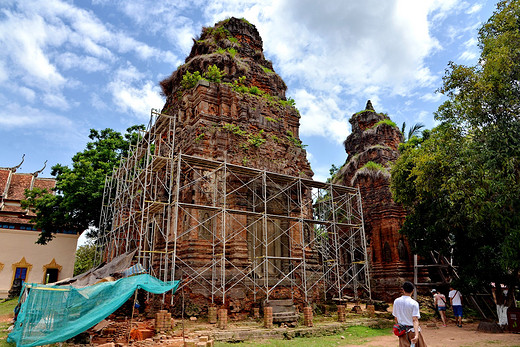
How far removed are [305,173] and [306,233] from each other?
8.48 feet

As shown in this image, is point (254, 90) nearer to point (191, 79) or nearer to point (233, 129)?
point (191, 79)

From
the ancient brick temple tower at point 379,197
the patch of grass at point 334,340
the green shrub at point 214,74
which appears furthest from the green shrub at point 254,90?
the patch of grass at point 334,340

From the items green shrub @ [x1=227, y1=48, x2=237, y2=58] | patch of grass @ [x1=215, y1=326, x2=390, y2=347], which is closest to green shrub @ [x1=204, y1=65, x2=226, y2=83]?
green shrub @ [x1=227, y1=48, x2=237, y2=58]

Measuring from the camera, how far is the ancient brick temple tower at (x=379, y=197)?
19047mm

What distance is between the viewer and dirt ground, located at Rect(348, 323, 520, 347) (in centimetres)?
894

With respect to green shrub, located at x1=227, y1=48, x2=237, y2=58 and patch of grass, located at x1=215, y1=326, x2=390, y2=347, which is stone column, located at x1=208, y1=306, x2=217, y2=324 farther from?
green shrub, located at x1=227, y1=48, x2=237, y2=58

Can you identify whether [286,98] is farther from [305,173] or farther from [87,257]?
[87,257]

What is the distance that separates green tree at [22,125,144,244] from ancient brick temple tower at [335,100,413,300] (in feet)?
45.0

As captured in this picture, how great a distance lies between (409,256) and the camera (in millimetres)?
19219

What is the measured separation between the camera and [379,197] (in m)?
20.6

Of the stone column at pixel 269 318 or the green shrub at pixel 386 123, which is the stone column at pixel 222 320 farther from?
the green shrub at pixel 386 123

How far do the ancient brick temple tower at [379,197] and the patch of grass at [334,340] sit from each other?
8129mm

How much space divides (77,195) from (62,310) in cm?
1287

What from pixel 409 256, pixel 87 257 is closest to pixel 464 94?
pixel 409 256
